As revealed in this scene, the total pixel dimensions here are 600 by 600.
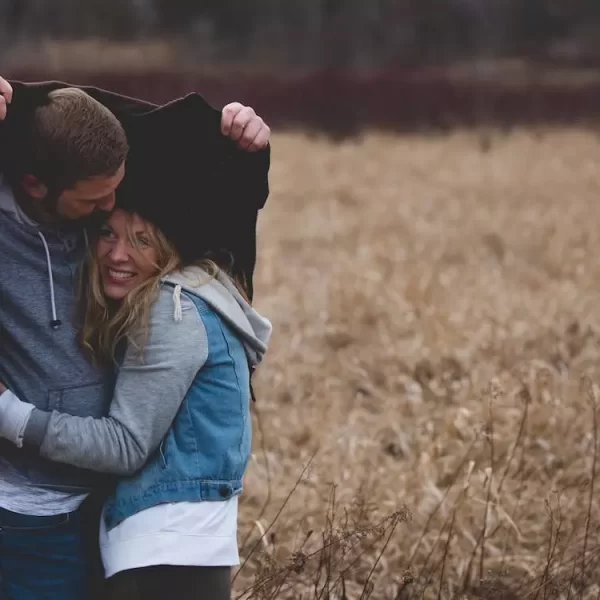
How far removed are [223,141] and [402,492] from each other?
165cm

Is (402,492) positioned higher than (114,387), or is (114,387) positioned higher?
(114,387)

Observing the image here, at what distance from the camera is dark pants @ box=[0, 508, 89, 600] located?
1847 millimetres

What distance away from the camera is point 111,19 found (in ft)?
82.5

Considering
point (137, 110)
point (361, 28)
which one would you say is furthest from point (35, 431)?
point (361, 28)

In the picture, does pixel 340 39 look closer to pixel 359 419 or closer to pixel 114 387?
pixel 359 419

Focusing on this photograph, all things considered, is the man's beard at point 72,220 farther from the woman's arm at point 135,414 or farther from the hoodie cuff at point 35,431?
the hoodie cuff at point 35,431

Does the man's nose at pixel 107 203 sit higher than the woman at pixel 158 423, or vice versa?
the man's nose at pixel 107 203

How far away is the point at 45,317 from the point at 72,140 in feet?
1.06

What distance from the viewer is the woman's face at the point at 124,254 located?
1.89 meters

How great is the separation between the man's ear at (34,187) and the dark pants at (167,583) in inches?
26.4

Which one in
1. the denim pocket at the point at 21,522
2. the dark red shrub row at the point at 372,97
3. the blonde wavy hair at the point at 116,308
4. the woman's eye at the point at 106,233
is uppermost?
the dark red shrub row at the point at 372,97

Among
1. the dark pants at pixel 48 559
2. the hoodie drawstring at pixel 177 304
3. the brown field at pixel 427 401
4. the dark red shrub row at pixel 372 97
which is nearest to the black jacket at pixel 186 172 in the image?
the hoodie drawstring at pixel 177 304

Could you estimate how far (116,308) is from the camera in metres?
1.90

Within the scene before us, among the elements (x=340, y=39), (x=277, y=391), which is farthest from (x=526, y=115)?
(x=277, y=391)
